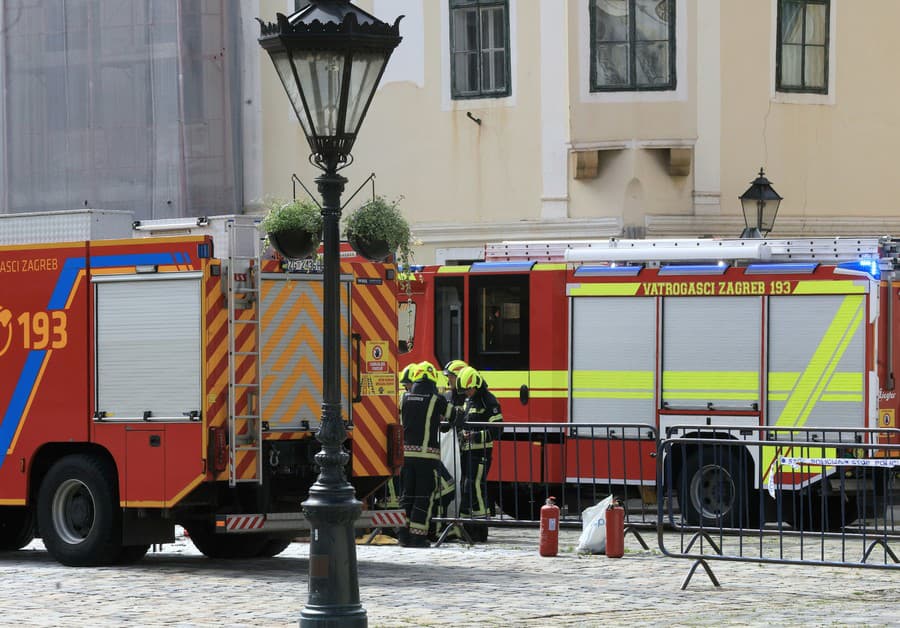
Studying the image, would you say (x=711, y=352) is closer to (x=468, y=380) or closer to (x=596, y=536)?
(x=468, y=380)

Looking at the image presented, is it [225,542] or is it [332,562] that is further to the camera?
[225,542]

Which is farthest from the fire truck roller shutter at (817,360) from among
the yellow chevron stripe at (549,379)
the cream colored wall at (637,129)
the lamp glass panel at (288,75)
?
the lamp glass panel at (288,75)

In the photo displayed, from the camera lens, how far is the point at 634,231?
26672 mm

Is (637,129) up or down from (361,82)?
up

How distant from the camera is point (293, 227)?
1488 cm

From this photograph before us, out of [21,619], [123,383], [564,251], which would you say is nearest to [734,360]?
[564,251]

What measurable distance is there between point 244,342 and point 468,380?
3.73 meters

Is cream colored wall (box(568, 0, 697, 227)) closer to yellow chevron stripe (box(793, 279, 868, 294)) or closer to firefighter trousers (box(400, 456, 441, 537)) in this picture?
yellow chevron stripe (box(793, 279, 868, 294))

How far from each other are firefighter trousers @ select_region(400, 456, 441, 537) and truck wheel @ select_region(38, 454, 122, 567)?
2.98 meters

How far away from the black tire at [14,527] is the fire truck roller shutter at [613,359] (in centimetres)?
578

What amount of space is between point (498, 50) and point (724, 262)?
367 inches

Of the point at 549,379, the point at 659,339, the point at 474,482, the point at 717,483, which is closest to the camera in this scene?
the point at 717,483

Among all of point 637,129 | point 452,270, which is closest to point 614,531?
point 452,270

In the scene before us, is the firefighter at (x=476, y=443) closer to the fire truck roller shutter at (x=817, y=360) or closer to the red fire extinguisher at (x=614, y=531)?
the red fire extinguisher at (x=614, y=531)
